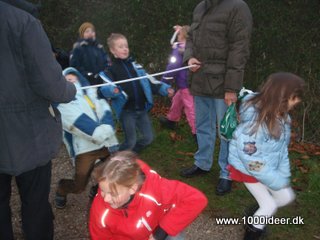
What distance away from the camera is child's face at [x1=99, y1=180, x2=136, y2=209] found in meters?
2.24

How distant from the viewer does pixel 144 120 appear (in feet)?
14.3

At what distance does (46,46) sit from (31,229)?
1317mm

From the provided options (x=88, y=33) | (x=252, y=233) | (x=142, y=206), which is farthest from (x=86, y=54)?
(x=142, y=206)

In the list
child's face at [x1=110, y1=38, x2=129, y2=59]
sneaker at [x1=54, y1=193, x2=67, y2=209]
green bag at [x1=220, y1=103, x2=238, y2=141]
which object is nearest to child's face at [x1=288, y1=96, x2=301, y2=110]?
green bag at [x1=220, y1=103, x2=238, y2=141]

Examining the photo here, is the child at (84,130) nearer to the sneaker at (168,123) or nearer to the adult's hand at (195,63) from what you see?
the adult's hand at (195,63)

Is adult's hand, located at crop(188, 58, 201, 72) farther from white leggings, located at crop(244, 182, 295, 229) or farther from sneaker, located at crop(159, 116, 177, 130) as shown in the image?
sneaker, located at crop(159, 116, 177, 130)

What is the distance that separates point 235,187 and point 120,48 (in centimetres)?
192

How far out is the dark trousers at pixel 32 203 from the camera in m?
2.63

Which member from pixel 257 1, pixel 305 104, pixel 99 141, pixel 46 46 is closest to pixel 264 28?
pixel 257 1

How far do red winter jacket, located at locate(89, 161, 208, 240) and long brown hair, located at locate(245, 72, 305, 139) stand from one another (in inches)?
34.9

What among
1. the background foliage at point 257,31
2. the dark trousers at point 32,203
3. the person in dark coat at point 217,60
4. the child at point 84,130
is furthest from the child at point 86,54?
the dark trousers at point 32,203

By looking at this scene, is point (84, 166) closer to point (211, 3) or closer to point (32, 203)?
point (32, 203)

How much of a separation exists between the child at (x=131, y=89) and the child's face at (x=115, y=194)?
77.8 inches

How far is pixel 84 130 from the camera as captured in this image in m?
3.26
